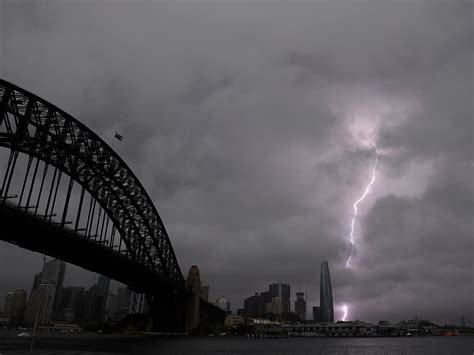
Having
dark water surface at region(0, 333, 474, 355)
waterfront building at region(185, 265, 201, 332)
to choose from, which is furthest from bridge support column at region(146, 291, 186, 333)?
dark water surface at region(0, 333, 474, 355)

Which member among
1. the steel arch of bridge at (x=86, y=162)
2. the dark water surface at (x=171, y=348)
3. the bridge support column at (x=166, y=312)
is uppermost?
the steel arch of bridge at (x=86, y=162)

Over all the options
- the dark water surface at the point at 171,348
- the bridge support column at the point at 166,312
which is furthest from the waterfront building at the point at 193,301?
the dark water surface at the point at 171,348

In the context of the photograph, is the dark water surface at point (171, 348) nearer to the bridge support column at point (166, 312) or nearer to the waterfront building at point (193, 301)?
the bridge support column at point (166, 312)

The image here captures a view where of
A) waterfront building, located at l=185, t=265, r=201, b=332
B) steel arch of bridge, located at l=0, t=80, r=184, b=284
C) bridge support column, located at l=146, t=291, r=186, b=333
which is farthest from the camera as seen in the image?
waterfront building, located at l=185, t=265, r=201, b=332

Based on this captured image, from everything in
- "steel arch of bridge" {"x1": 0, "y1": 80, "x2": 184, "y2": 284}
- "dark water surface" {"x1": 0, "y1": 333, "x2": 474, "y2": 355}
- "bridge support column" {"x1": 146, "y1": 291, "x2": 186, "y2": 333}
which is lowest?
"dark water surface" {"x1": 0, "y1": 333, "x2": 474, "y2": 355}

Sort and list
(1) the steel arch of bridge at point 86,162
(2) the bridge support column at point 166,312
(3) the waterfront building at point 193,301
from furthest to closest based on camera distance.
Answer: (3) the waterfront building at point 193,301 → (2) the bridge support column at point 166,312 → (1) the steel arch of bridge at point 86,162

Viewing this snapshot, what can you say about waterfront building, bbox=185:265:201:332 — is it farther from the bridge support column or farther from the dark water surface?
the dark water surface

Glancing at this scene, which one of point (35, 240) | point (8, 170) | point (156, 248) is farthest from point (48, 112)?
point (156, 248)

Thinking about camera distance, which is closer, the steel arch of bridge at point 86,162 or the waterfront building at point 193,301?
the steel arch of bridge at point 86,162

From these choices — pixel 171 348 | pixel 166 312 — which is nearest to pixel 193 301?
pixel 166 312

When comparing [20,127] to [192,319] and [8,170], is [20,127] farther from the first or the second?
[192,319]
